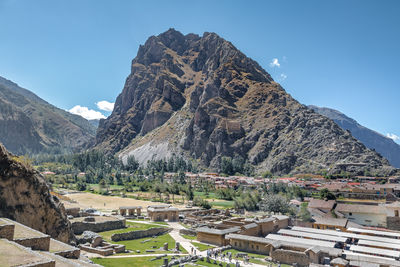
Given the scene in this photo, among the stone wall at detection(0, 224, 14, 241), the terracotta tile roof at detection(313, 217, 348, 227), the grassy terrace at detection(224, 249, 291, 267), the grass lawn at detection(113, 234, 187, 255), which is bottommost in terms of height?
the grassy terrace at detection(224, 249, 291, 267)

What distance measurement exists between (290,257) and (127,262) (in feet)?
56.7

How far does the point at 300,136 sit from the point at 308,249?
131 meters

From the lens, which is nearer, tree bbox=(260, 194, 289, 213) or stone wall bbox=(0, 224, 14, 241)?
stone wall bbox=(0, 224, 14, 241)

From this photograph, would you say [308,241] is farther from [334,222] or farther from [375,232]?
[334,222]

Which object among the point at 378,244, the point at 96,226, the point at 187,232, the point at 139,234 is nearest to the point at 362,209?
the point at 378,244

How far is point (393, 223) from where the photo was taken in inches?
2119

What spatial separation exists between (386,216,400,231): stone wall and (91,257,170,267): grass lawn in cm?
4349

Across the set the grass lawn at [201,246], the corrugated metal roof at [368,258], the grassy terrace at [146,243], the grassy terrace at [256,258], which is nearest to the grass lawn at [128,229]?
the grassy terrace at [146,243]

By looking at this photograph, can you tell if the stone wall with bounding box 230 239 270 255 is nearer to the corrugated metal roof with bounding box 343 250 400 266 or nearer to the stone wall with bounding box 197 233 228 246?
the stone wall with bounding box 197 233 228 246

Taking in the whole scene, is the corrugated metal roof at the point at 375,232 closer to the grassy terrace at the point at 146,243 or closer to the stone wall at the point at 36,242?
the grassy terrace at the point at 146,243

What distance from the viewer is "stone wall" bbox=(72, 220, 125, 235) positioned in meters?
38.7

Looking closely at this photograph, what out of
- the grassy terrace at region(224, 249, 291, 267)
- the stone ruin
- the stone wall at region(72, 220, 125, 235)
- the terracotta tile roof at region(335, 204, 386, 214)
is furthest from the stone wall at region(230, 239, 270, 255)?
the terracotta tile roof at region(335, 204, 386, 214)

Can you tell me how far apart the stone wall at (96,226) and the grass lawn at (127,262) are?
11441mm

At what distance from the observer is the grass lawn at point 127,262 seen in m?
27.6
